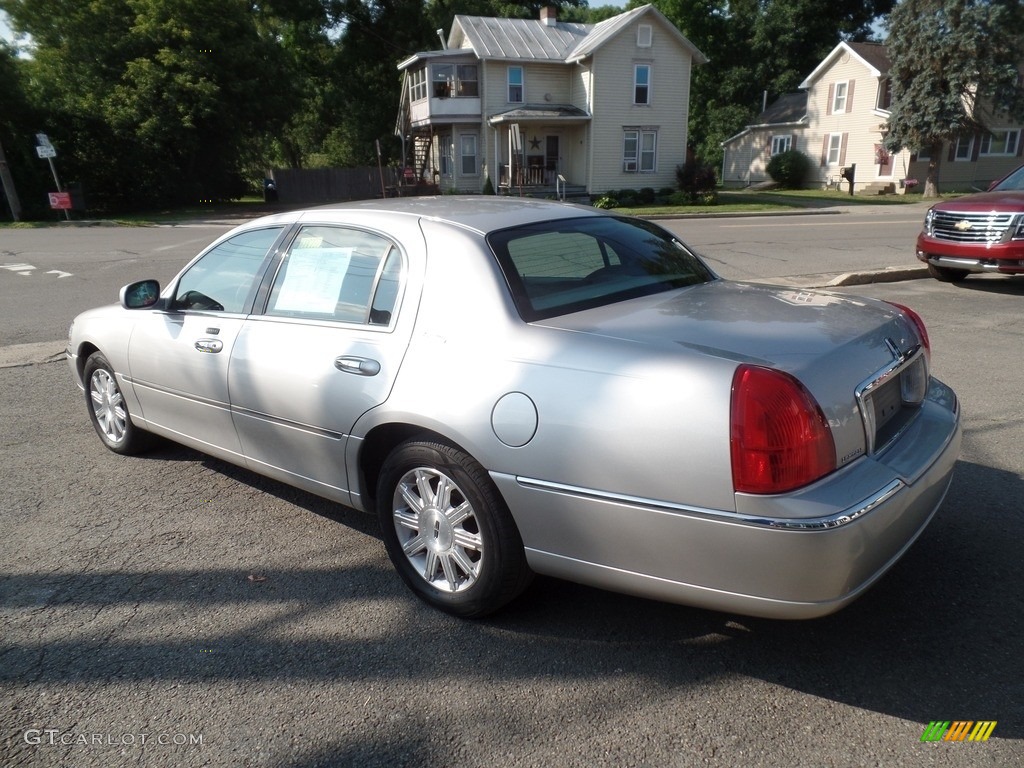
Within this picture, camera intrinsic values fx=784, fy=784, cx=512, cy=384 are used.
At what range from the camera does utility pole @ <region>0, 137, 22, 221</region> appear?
87.1ft

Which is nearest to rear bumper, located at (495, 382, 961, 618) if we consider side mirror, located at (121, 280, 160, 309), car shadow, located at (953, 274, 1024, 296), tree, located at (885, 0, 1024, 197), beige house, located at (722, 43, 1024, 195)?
side mirror, located at (121, 280, 160, 309)

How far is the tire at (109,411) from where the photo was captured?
4863 mm

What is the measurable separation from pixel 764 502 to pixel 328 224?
7.89 feet

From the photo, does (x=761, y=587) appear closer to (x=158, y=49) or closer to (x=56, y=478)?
(x=56, y=478)

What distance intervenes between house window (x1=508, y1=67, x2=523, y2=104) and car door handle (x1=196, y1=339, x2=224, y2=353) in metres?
32.6

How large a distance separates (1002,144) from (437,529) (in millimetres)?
46847

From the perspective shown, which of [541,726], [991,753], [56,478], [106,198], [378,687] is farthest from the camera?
[106,198]

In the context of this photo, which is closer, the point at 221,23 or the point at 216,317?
the point at 216,317

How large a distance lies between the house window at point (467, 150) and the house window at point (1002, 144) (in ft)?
84.9

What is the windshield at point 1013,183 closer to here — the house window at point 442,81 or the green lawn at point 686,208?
the green lawn at point 686,208

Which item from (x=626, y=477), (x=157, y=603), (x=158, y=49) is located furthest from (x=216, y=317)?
(x=158, y=49)

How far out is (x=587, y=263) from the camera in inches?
145

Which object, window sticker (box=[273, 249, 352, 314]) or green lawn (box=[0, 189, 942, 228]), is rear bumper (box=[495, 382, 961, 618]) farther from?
green lawn (box=[0, 189, 942, 228])

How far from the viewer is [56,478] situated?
4.68 meters
